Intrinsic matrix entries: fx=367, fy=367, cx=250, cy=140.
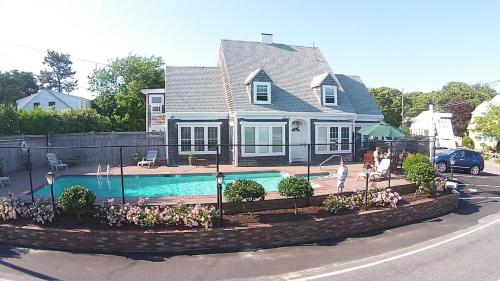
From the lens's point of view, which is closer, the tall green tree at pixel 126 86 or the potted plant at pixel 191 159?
the potted plant at pixel 191 159

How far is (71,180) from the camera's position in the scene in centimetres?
1780

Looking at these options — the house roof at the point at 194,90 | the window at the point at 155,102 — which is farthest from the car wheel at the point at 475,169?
the window at the point at 155,102

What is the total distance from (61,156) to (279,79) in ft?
47.2

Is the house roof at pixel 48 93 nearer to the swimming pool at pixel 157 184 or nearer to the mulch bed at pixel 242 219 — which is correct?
the swimming pool at pixel 157 184

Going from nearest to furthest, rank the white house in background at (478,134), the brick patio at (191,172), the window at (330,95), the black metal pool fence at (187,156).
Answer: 1. the brick patio at (191,172)
2. the black metal pool fence at (187,156)
3. the window at (330,95)
4. the white house in background at (478,134)

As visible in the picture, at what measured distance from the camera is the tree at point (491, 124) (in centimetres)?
3474

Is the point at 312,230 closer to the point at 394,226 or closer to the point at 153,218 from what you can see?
the point at 394,226

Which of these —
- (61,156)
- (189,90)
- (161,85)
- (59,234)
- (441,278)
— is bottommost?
(441,278)

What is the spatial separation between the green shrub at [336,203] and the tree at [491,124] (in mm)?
30022

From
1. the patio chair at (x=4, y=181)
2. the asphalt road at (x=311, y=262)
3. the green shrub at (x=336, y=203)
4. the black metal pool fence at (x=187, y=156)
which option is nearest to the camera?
the asphalt road at (x=311, y=262)

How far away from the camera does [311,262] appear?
28.9 feet

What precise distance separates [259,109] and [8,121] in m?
15.0

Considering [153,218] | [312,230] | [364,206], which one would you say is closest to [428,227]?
[364,206]

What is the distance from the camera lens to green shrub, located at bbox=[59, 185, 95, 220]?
9594 mm
